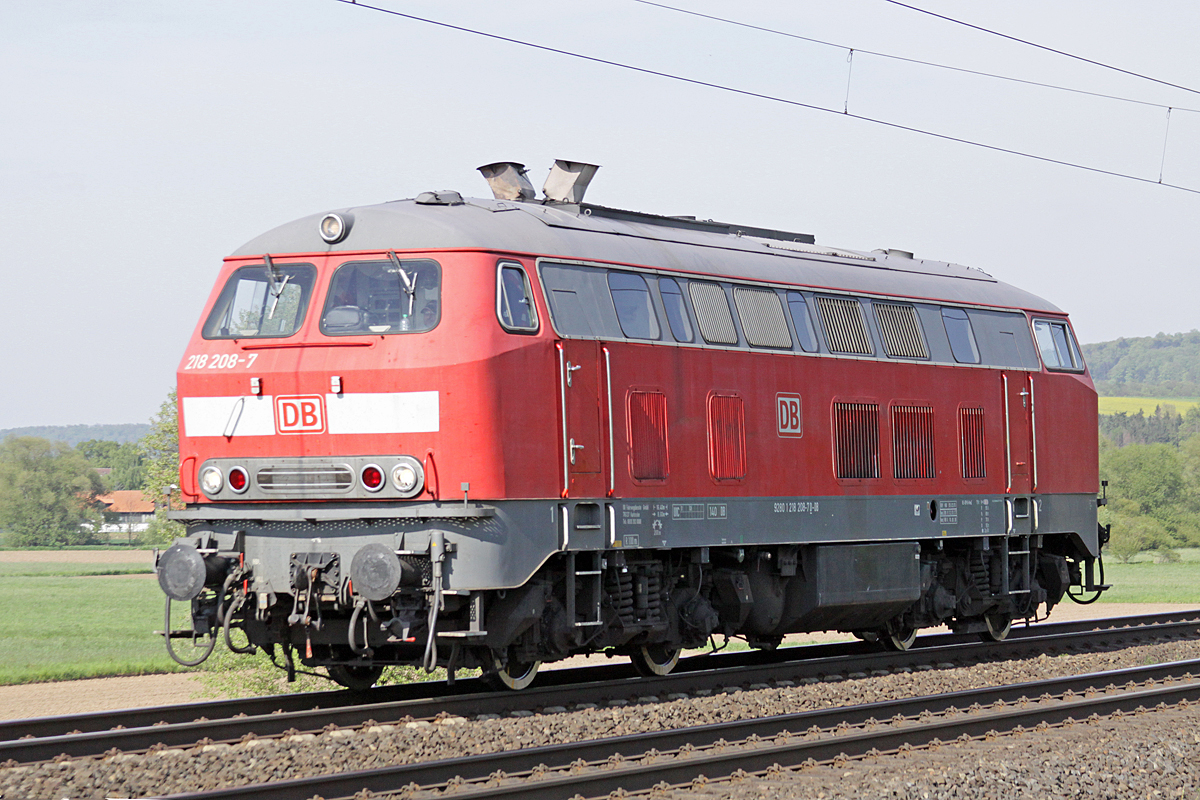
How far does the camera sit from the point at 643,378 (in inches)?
522

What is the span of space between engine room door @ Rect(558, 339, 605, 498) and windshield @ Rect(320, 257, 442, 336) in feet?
4.29

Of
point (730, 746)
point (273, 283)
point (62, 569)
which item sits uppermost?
point (273, 283)

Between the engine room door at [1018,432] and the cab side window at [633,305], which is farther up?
the cab side window at [633,305]

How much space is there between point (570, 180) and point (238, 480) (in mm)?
4955

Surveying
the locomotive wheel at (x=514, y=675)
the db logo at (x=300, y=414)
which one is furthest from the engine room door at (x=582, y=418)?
the db logo at (x=300, y=414)

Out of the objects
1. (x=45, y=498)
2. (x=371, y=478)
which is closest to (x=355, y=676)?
(x=371, y=478)

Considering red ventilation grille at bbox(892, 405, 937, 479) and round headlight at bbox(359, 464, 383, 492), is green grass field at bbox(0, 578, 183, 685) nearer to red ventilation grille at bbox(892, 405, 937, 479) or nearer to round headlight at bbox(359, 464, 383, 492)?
round headlight at bbox(359, 464, 383, 492)

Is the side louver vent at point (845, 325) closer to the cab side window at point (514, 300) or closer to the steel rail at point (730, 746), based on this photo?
the steel rail at point (730, 746)

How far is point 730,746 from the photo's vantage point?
11016 millimetres

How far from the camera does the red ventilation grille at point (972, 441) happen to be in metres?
17.2

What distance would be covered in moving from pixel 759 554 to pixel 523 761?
5.46 meters

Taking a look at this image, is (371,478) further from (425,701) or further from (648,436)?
(648,436)

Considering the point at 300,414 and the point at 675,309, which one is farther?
the point at 675,309

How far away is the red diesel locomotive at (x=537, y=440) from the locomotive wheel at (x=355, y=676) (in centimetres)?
6
